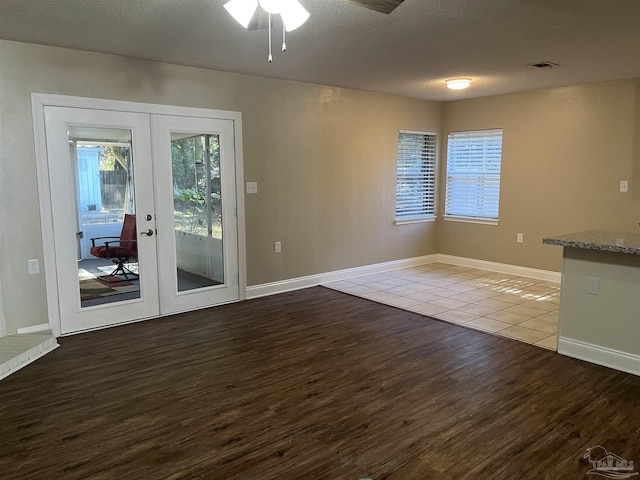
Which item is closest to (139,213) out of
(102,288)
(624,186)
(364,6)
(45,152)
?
(102,288)

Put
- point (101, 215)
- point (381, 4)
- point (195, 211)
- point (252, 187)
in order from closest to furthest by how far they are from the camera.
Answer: point (381, 4)
point (101, 215)
point (195, 211)
point (252, 187)

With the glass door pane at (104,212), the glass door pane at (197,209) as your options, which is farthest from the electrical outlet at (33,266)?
the glass door pane at (197,209)

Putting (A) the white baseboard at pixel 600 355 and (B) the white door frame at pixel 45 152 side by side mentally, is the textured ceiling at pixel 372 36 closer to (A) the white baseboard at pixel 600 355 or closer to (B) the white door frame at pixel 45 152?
(B) the white door frame at pixel 45 152

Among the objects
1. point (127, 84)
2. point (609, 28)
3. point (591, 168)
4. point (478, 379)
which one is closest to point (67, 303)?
point (127, 84)

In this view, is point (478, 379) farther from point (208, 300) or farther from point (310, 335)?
point (208, 300)

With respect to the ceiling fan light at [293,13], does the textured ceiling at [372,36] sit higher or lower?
higher

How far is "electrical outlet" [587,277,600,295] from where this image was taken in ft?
10.7

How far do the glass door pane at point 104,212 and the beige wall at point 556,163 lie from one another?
473 cm

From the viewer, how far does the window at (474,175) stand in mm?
6391

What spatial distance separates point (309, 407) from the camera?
9.01ft

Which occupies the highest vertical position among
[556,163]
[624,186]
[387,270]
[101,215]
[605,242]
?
[556,163]

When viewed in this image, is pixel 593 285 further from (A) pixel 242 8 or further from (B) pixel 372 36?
(A) pixel 242 8

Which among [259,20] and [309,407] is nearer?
[259,20]

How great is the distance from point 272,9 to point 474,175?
5.01 metres
